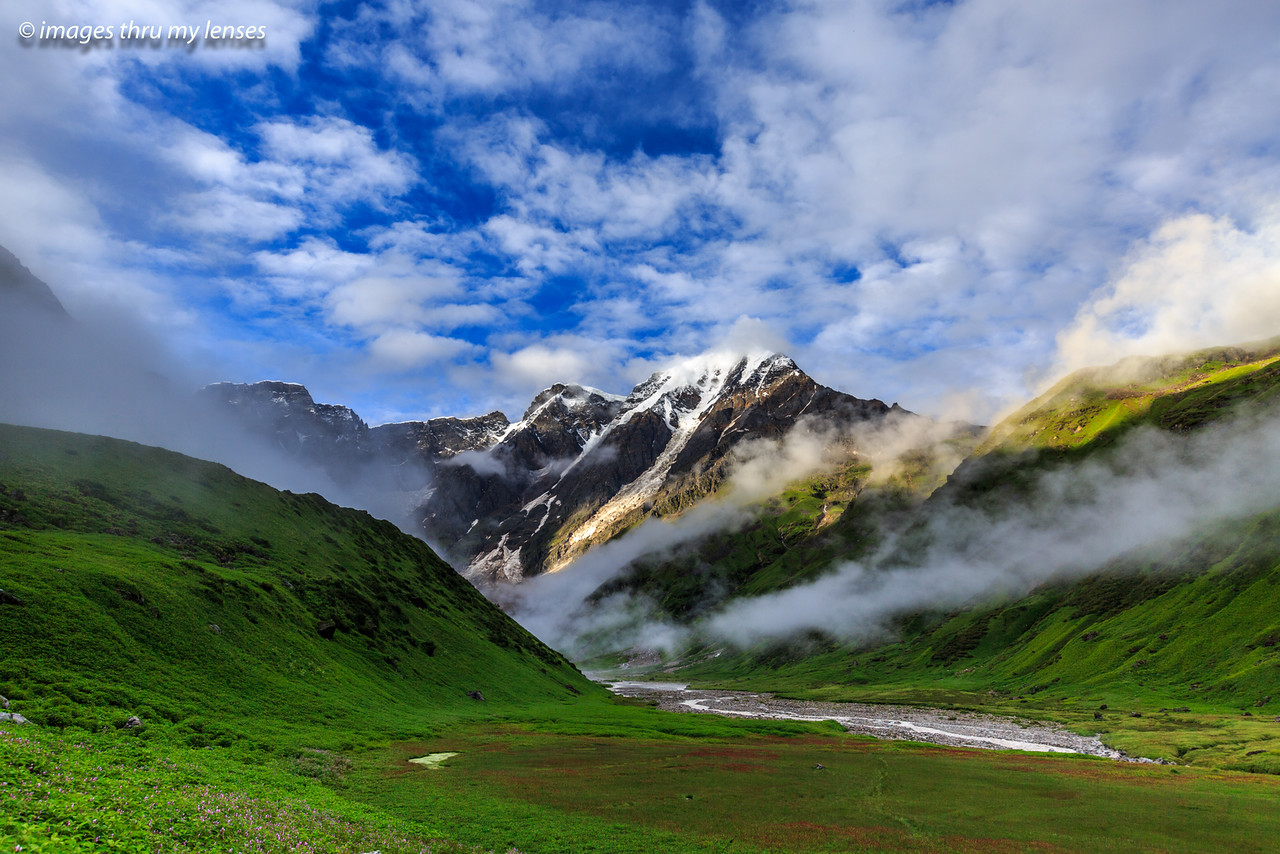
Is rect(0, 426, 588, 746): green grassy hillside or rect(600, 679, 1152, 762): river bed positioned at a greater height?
rect(0, 426, 588, 746): green grassy hillside

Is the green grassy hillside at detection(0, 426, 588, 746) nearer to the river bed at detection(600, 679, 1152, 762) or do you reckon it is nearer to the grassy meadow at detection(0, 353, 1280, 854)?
the grassy meadow at detection(0, 353, 1280, 854)

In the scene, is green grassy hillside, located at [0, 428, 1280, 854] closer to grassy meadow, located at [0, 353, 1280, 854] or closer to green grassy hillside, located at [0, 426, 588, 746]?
grassy meadow, located at [0, 353, 1280, 854]

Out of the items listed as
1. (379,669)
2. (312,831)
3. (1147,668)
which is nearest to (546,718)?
(379,669)

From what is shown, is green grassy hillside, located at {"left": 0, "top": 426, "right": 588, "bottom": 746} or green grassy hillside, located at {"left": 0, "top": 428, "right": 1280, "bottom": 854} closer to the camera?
green grassy hillside, located at {"left": 0, "top": 428, "right": 1280, "bottom": 854}

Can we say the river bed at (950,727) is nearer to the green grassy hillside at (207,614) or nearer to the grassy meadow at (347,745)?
the grassy meadow at (347,745)

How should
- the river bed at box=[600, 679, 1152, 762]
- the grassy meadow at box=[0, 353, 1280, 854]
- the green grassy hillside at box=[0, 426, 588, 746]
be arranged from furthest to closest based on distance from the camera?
the river bed at box=[600, 679, 1152, 762] → the green grassy hillside at box=[0, 426, 588, 746] → the grassy meadow at box=[0, 353, 1280, 854]

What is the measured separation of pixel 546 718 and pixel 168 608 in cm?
5951

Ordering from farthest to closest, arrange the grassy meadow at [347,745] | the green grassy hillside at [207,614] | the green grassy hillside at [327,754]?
the green grassy hillside at [207,614] < the grassy meadow at [347,745] < the green grassy hillside at [327,754]

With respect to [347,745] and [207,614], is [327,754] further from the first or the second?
[207,614]

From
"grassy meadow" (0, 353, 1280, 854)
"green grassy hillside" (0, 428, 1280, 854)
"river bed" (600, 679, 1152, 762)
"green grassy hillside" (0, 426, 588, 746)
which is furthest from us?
"river bed" (600, 679, 1152, 762)

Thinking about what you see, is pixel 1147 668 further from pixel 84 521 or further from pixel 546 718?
pixel 84 521

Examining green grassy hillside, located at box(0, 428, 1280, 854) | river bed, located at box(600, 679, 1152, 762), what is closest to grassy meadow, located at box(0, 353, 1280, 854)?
green grassy hillside, located at box(0, 428, 1280, 854)

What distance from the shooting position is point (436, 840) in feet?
102

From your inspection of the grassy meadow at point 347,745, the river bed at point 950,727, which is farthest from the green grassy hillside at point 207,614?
the river bed at point 950,727
